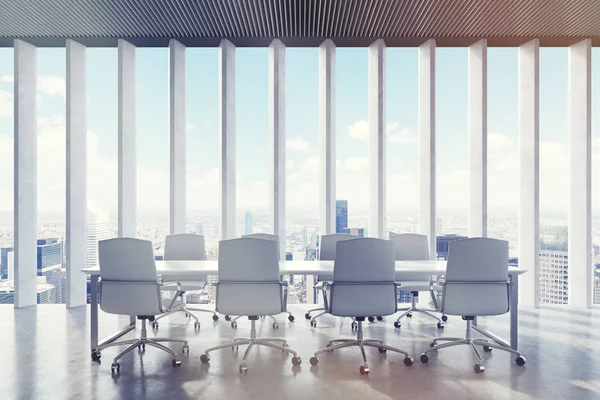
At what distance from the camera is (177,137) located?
21.0ft

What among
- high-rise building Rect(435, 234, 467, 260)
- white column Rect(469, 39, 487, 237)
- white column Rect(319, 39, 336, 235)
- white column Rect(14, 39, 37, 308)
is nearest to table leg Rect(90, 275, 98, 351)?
white column Rect(14, 39, 37, 308)

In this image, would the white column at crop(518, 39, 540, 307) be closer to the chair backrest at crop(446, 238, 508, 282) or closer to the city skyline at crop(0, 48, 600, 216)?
the city skyline at crop(0, 48, 600, 216)

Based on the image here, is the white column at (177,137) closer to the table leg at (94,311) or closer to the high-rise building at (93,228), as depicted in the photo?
the high-rise building at (93,228)

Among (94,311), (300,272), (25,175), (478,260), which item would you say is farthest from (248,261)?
(25,175)

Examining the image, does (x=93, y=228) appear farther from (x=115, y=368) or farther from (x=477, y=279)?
(x=477, y=279)

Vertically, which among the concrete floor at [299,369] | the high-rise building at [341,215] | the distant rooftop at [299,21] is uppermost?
the distant rooftop at [299,21]

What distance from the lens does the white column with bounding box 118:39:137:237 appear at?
6.23m

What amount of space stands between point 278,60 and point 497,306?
483 cm

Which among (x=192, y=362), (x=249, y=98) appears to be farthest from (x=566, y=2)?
(x=192, y=362)

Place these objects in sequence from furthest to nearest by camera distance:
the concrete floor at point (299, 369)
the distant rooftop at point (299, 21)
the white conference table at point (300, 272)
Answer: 1. the distant rooftop at point (299, 21)
2. the white conference table at point (300, 272)
3. the concrete floor at point (299, 369)

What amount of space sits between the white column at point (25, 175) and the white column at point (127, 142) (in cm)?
143

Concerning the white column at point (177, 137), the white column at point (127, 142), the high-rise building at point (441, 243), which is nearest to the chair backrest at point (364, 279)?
the high-rise building at point (441, 243)

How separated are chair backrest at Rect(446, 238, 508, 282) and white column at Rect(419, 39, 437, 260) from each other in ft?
9.16

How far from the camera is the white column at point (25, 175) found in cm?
609
